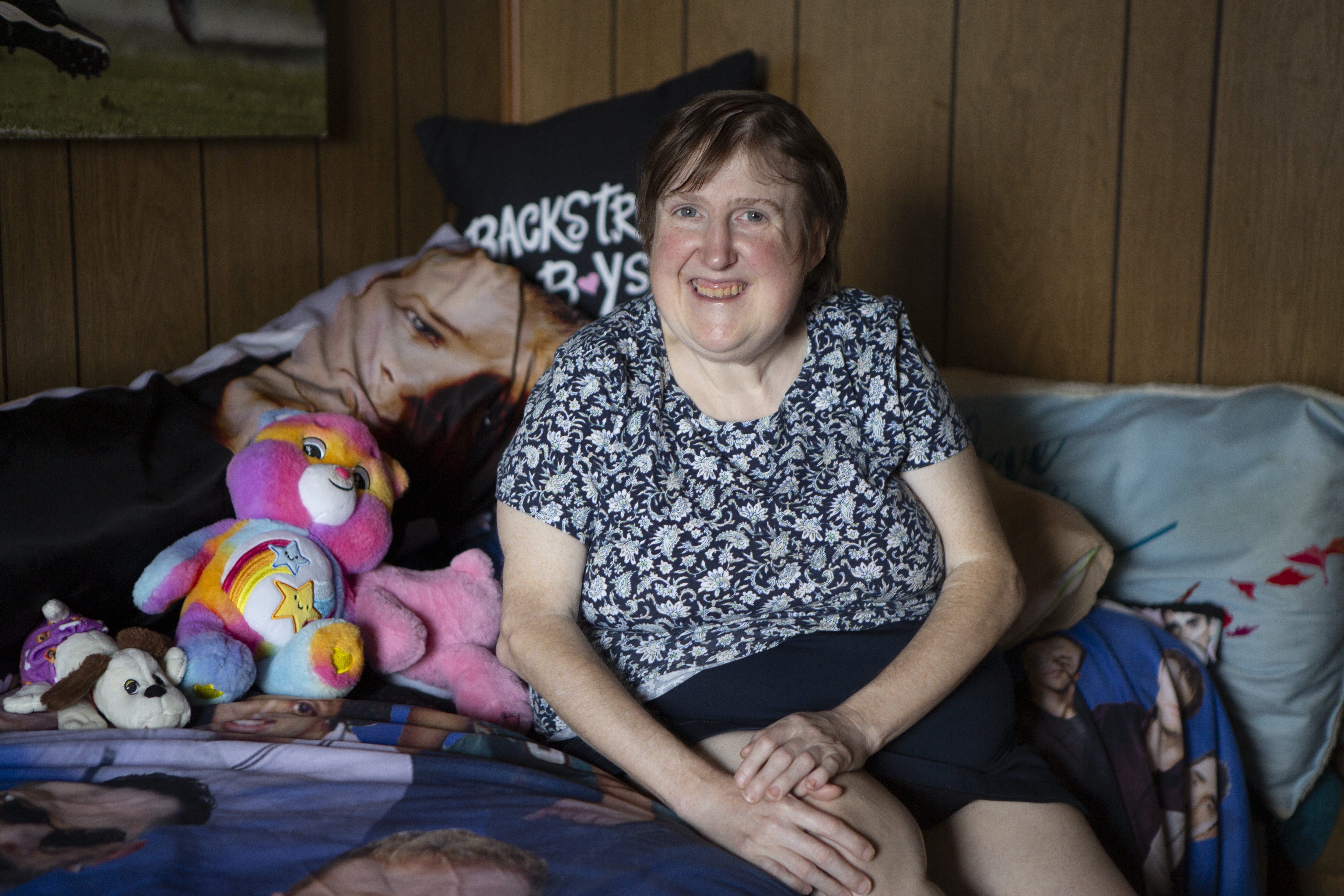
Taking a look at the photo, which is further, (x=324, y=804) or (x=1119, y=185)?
(x=1119, y=185)

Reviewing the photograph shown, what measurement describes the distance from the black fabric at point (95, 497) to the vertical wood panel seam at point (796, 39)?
114 cm

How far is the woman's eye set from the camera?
4.78 ft

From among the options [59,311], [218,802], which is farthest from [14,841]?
[59,311]

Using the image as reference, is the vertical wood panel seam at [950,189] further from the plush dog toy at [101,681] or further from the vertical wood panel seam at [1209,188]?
the plush dog toy at [101,681]

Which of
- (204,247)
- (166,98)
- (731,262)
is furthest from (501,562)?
(166,98)

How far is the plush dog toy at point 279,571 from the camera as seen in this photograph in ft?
3.44

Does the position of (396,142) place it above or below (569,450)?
above

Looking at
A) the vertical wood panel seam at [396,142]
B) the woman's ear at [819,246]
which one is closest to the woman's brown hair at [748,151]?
the woman's ear at [819,246]

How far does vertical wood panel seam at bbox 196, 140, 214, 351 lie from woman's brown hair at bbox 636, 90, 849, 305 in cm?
70

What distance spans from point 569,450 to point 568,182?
0.73m

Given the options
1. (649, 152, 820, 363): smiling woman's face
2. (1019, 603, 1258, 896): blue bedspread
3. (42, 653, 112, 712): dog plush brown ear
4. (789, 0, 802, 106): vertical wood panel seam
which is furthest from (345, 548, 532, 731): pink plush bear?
(789, 0, 802, 106): vertical wood panel seam

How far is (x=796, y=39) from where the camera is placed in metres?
1.83

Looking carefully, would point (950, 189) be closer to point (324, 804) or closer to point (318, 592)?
point (318, 592)

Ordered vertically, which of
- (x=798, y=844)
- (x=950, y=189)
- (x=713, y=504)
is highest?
(x=950, y=189)
